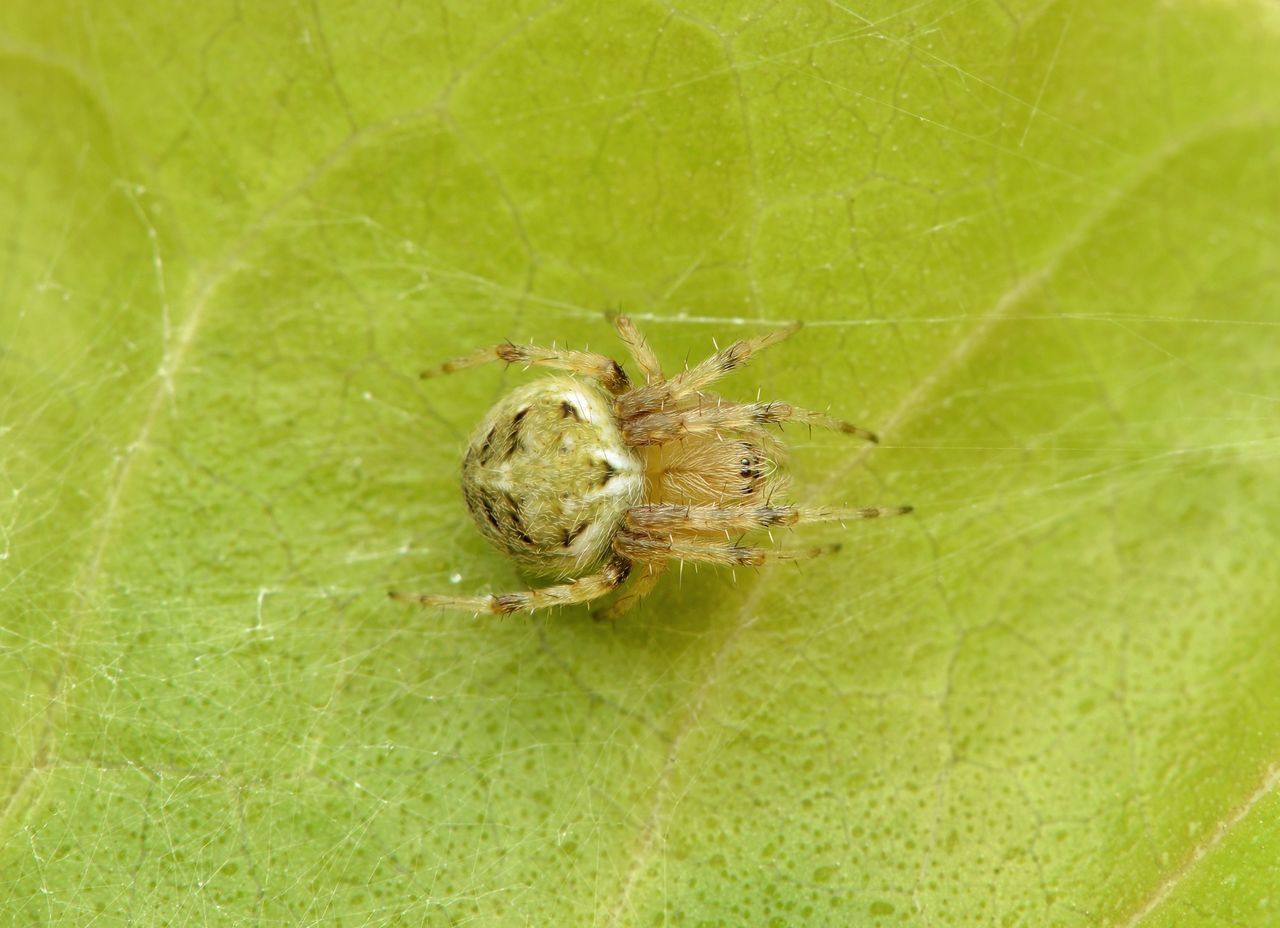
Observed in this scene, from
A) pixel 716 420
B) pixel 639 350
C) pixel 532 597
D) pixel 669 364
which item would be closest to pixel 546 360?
pixel 639 350

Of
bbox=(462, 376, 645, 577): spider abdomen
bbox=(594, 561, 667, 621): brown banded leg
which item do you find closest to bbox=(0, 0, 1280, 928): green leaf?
bbox=(594, 561, 667, 621): brown banded leg

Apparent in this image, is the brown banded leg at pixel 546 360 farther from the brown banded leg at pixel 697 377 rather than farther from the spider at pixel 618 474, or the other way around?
the brown banded leg at pixel 697 377

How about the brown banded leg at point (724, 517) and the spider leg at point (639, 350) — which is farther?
the spider leg at point (639, 350)

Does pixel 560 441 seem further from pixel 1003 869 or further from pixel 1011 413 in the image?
pixel 1003 869

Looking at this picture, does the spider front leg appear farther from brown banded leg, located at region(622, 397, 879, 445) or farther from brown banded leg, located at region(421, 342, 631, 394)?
brown banded leg, located at region(421, 342, 631, 394)

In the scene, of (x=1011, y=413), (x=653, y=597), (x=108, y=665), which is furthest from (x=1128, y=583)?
(x=108, y=665)

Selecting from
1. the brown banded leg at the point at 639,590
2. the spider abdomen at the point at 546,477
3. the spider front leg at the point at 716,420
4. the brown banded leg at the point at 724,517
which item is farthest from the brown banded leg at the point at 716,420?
the brown banded leg at the point at 639,590

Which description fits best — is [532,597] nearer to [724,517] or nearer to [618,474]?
[618,474]
